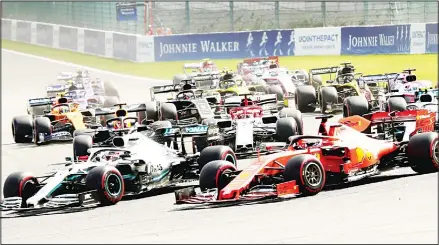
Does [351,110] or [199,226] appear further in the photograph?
[351,110]

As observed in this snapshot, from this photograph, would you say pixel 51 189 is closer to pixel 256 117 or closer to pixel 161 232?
pixel 161 232

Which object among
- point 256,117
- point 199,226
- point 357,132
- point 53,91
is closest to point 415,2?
point 53,91

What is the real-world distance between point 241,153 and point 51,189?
625 centimetres

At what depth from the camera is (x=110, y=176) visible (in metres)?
17.2

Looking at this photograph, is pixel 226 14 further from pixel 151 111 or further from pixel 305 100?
pixel 151 111

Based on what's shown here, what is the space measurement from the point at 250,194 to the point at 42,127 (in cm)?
1349

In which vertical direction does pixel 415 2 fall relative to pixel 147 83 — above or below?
above

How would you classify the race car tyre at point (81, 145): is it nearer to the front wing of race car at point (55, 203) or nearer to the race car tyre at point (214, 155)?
the race car tyre at point (214, 155)

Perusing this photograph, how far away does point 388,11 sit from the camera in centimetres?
4959

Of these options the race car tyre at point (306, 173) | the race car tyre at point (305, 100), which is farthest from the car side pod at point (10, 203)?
the race car tyre at point (305, 100)

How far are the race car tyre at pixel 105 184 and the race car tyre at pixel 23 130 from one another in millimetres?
12666

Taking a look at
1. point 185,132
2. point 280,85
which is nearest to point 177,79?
point 280,85

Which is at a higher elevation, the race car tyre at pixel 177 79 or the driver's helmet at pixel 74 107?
the race car tyre at pixel 177 79

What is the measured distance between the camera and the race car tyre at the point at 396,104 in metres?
25.6
